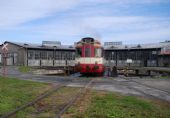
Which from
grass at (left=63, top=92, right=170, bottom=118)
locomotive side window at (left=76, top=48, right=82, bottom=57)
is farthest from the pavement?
locomotive side window at (left=76, top=48, right=82, bottom=57)

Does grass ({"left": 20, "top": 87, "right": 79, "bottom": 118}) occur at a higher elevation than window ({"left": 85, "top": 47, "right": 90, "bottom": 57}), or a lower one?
lower

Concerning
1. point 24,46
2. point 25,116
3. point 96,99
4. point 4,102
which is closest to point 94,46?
point 96,99

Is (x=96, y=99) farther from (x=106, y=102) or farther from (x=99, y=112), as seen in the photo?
(x=99, y=112)

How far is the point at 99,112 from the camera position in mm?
10297

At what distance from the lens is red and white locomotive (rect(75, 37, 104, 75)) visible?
97.7ft

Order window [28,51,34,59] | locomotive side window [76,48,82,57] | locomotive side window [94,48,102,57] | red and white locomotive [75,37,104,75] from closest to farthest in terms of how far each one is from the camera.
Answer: red and white locomotive [75,37,104,75], locomotive side window [94,48,102,57], locomotive side window [76,48,82,57], window [28,51,34,59]

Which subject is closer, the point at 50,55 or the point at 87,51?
the point at 87,51

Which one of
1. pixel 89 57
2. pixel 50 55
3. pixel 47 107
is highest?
pixel 50 55

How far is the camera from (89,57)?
29.8 metres

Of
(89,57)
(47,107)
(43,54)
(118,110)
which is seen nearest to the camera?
(118,110)

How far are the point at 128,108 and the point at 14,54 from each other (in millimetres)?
54650

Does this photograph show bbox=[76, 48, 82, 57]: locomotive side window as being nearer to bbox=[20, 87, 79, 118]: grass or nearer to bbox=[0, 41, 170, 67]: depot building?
bbox=[20, 87, 79, 118]: grass

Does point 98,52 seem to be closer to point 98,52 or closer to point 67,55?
point 98,52

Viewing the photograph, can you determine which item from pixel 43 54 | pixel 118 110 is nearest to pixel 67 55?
pixel 43 54
